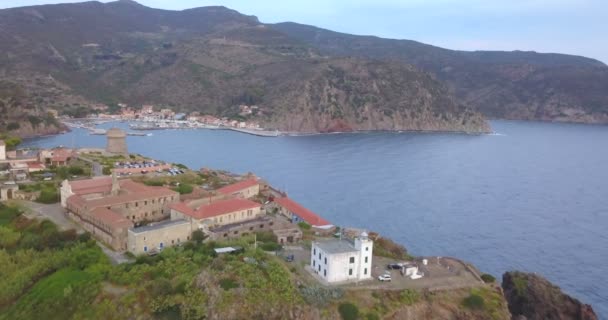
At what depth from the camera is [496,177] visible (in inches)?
2891

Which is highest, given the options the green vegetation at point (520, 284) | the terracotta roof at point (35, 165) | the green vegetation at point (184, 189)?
the green vegetation at point (184, 189)

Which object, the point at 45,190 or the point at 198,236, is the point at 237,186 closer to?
the point at 198,236

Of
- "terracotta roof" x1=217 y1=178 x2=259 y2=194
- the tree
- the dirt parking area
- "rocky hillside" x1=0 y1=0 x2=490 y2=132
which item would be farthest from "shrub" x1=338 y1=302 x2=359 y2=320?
"rocky hillside" x1=0 y1=0 x2=490 y2=132

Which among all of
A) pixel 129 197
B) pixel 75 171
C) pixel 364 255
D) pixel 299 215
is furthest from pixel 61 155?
pixel 364 255

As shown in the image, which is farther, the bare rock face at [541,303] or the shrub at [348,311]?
the bare rock face at [541,303]

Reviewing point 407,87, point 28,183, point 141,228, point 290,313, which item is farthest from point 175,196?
point 407,87

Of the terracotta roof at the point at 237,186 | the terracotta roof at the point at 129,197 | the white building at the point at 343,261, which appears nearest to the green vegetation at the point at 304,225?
the terracotta roof at the point at 237,186

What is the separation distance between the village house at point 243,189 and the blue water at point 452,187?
328 inches

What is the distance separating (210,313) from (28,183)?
79.9ft

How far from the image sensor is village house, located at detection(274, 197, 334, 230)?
36.6m

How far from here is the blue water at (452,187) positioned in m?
41.8

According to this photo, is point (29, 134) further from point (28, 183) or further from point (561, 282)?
point (561, 282)

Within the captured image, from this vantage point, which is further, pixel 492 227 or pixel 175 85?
pixel 175 85

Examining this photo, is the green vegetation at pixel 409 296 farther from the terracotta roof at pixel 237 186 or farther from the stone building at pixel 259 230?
the terracotta roof at pixel 237 186
